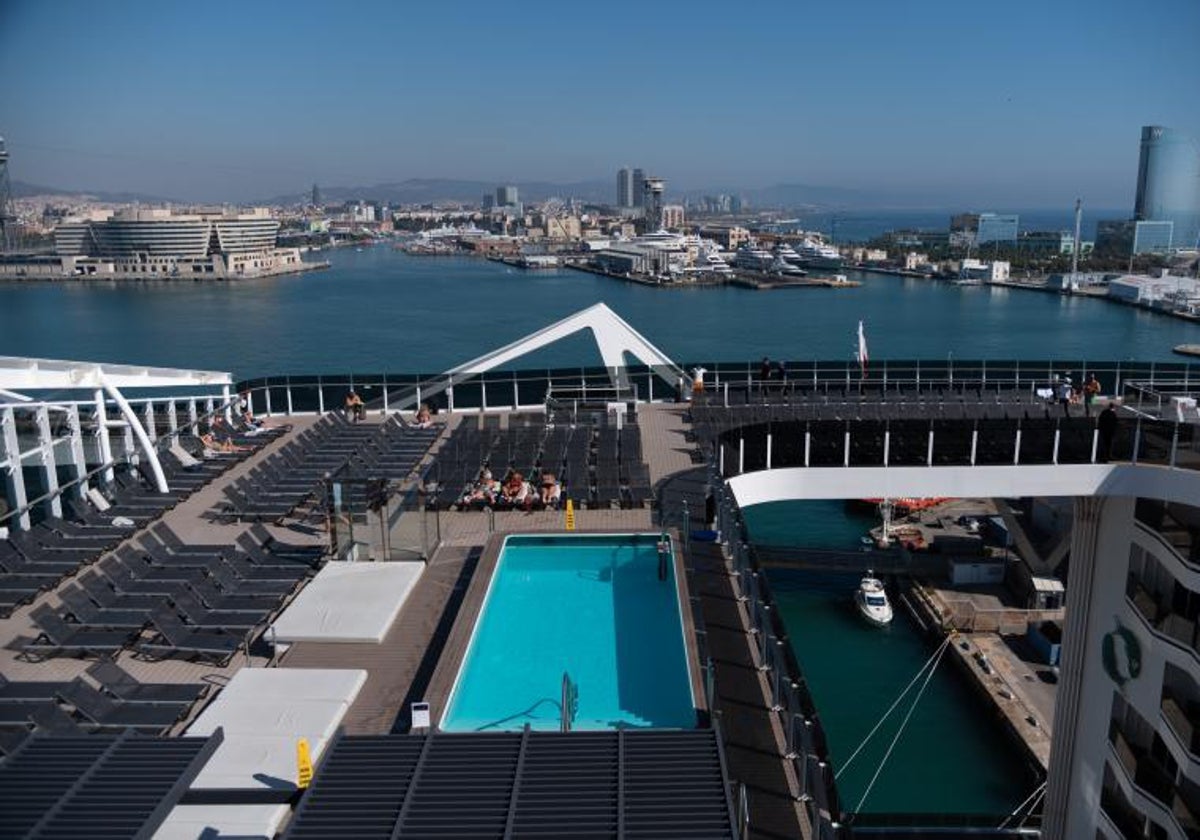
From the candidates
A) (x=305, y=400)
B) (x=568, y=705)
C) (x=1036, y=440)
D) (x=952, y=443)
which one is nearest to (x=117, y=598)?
(x=568, y=705)

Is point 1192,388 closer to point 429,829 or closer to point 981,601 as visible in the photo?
point 981,601

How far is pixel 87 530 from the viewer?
920 cm

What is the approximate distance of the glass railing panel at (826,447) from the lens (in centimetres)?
1244

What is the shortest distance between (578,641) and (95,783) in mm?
3655

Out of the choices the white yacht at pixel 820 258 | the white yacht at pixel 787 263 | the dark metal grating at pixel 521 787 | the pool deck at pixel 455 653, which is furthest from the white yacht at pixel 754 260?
the dark metal grating at pixel 521 787

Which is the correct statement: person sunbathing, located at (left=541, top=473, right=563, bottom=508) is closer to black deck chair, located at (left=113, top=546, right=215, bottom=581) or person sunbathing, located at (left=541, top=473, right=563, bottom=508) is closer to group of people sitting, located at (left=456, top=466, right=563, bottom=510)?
group of people sitting, located at (left=456, top=466, right=563, bottom=510)

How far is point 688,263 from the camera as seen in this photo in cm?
10138

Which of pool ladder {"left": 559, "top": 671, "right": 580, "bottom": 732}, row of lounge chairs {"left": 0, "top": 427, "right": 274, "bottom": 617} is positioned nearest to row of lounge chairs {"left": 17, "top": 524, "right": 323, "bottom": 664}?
row of lounge chairs {"left": 0, "top": 427, "right": 274, "bottom": 617}

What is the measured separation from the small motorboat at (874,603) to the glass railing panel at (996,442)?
7139 millimetres

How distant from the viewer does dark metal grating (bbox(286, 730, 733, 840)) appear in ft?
10.7

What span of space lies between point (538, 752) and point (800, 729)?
1.61m

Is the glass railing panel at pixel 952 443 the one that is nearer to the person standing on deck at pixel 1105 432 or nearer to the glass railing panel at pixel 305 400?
the person standing on deck at pixel 1105 432

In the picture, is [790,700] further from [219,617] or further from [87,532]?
[87,532]

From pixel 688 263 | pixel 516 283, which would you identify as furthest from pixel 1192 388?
pixel 688 263
